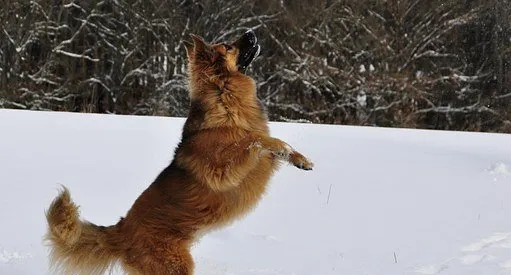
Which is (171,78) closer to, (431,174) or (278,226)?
(431,174)

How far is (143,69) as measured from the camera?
2067cm

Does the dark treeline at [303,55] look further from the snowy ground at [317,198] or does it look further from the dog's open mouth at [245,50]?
the dog's open mouth at [245,50]

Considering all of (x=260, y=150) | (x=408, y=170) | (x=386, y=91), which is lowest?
(x=386, y=91)

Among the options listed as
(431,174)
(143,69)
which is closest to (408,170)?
(431,174)

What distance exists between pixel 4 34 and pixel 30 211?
15.8 metres

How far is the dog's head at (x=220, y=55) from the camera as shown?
4.73 m

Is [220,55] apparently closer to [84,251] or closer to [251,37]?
[251,37]

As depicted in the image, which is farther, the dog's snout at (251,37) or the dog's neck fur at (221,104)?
the dog's snout at (251,37)

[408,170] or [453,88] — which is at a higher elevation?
[408,170]

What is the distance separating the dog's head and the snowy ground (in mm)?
1625

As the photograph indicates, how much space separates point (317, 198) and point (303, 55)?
47.8 ft

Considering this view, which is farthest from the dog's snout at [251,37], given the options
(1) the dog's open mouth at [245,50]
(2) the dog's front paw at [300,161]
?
(2) the dog's front paw at [300,161]

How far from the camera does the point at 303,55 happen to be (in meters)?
20.8

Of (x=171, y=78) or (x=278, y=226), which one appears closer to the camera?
(x=278, y=226)
